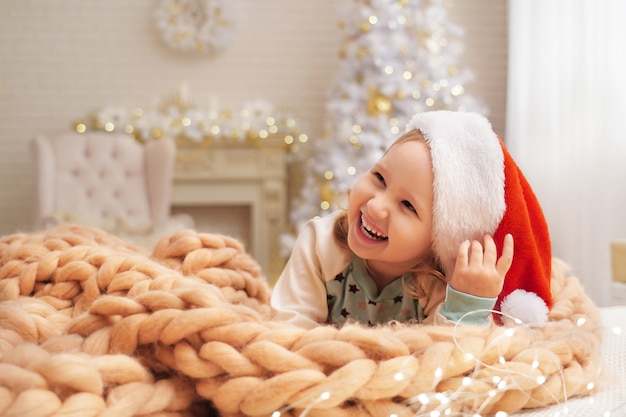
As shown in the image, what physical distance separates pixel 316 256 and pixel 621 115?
282 cm

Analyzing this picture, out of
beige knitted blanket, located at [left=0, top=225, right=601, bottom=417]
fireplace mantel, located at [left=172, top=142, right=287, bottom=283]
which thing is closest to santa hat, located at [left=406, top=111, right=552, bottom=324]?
beige knitted blanket, located at [left=0, top=225, right=601, bottom=417]

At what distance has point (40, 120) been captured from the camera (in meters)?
4.62

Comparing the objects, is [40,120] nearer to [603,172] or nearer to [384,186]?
[603,172]

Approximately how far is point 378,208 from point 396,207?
0.03 m

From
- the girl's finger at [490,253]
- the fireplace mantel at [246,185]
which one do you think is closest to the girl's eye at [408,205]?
the girl's finger at [490,253]

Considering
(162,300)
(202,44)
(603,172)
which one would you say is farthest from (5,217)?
(162,300)

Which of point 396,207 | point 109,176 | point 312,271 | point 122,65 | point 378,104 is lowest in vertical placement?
point 109,176

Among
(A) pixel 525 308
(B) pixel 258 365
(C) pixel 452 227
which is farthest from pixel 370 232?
(B) pixel 258 365

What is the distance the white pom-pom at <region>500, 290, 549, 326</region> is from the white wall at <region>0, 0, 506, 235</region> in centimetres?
392

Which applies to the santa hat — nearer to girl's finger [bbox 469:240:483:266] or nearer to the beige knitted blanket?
girl's finger [bbox 469:240:483:266]

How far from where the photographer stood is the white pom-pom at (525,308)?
0.78 m

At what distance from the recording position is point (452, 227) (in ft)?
2.69

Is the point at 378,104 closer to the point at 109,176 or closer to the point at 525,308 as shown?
the point at 109,176

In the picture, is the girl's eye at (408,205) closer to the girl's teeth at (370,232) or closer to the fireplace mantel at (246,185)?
the girl's teeth at (370,232)
